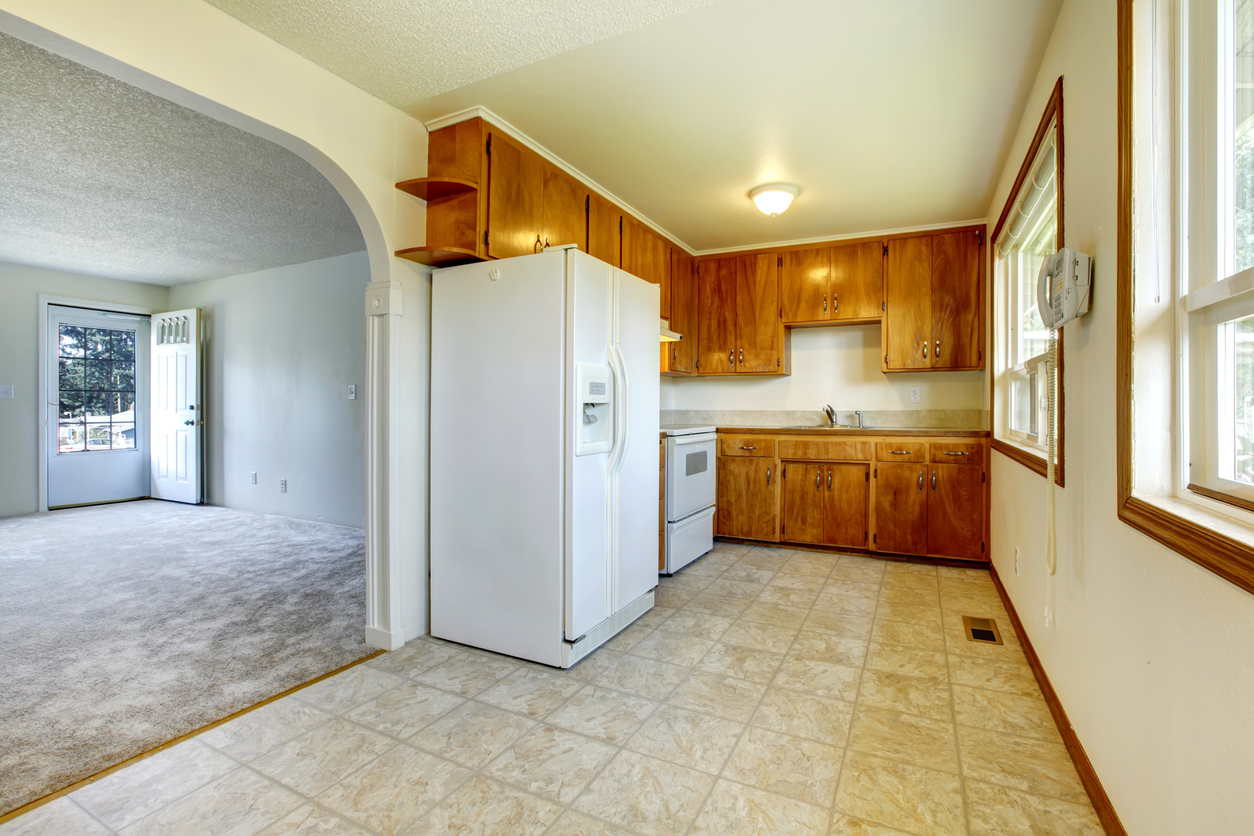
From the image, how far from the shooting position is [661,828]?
1.45m

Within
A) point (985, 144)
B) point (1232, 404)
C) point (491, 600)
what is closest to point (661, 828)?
point (491, 600)

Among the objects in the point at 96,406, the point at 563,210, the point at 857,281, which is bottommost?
the point at 96,406

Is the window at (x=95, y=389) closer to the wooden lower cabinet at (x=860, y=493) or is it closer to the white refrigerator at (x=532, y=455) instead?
the white refrigerator at (x=532, y=455)

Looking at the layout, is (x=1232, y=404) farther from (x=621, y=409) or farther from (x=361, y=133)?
(x=361, y=133)

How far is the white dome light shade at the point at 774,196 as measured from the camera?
133 inches

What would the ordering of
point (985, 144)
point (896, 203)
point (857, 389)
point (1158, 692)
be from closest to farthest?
point (1158, 692), point (985, 144), point (896, 203), point (857, 389)

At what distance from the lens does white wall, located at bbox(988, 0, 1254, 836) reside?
93cm

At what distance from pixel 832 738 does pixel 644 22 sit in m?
2.44

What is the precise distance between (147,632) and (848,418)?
453cm

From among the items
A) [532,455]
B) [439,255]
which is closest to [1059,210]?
[532,455]

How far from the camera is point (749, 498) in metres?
4.40

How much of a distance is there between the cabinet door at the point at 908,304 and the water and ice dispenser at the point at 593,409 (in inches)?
101

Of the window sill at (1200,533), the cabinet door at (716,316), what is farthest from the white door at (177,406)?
the window sill at (1200,533)

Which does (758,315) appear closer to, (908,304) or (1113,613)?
(908,304)
